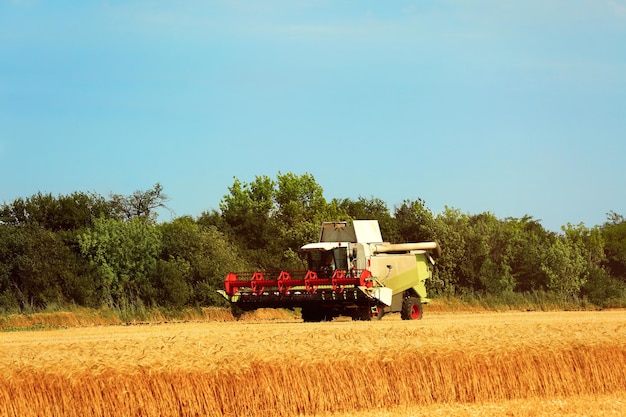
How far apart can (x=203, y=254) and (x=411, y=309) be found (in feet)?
44.6

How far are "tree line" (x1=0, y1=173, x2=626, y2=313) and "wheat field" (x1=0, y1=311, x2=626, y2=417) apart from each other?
78.5 feet

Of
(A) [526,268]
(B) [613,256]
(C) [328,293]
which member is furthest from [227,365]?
(B) [613,256]

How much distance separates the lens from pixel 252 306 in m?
30.1

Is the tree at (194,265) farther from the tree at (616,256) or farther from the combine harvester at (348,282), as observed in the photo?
the tree at (616,256)

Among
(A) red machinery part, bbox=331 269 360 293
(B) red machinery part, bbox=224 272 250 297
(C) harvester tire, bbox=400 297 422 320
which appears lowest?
(C) harvester tire, bbox=400 297 422 320

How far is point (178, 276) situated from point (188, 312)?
4044 millimetres

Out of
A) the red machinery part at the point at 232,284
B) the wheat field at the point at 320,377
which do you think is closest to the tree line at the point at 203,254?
→ the red machinery part at the point at 232,284

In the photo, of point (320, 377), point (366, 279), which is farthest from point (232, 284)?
point (320, 377)

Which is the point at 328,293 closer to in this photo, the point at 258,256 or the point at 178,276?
the point at 178,276

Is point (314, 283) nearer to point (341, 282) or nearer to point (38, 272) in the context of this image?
point (341, 282)

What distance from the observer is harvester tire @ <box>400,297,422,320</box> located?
102ft

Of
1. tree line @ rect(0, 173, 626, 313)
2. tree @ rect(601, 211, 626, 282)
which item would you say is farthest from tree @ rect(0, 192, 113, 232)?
tree @ rect(601, 211, 626, 282)

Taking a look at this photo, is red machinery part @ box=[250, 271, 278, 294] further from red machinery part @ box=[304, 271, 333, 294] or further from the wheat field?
the wheat field

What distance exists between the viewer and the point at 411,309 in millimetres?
31188
